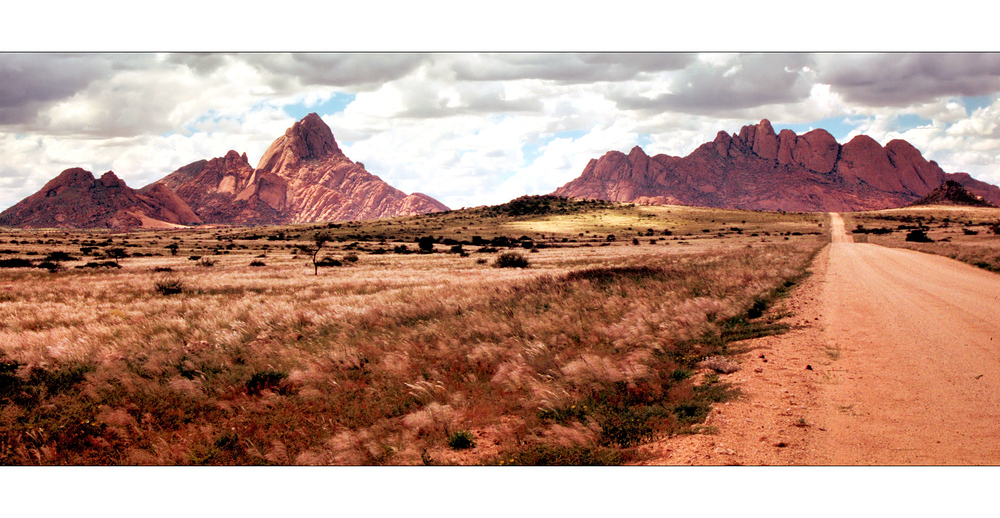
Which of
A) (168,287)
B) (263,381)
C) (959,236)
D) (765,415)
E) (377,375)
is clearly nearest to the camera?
(765,415)

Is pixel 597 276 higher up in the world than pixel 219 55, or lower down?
lower down

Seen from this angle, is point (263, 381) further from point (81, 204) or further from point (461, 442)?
point (81, 204)

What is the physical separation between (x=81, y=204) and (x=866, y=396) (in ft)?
151

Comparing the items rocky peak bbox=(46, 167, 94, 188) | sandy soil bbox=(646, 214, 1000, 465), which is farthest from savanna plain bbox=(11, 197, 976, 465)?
rocky peak bbox=(46, 167, 94, 188)

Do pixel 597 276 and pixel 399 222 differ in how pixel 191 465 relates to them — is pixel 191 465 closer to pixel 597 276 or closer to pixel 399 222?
pixel 597 276

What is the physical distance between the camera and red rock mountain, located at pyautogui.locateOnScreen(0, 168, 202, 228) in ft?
51.5

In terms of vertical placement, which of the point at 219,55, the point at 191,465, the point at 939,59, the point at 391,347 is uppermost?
the point at 219,55

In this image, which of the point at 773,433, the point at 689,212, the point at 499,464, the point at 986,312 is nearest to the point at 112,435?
the point at 499,464

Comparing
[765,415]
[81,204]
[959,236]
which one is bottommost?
[765,415]

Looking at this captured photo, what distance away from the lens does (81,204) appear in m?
33.8

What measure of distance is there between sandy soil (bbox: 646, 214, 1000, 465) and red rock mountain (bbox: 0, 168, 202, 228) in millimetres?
18081

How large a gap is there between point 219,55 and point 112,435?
28.6 feet

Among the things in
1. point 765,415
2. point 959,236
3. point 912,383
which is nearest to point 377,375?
point 765,415

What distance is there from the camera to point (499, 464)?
18.9 feet
